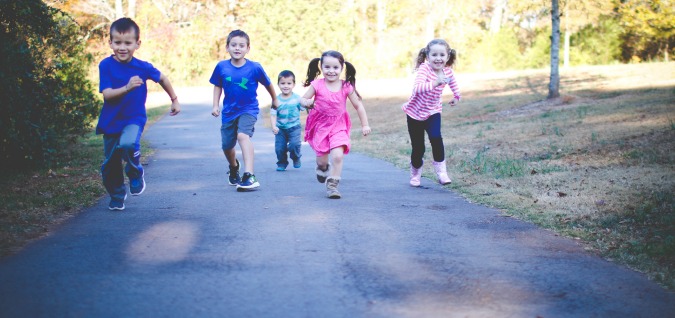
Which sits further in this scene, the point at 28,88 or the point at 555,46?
the point at 555,46

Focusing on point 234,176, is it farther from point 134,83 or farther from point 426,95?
point 426,95

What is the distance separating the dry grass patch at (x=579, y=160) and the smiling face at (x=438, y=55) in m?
1.57

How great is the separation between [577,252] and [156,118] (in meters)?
18.5

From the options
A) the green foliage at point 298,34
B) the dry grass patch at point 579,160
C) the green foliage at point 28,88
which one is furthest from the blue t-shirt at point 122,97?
the green foliage at point 298,34

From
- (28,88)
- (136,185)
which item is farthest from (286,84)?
(136,185)

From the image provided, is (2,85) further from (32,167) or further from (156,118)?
(156,118)

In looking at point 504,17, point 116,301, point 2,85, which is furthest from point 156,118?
point 504,17

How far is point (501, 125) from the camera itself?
15.4m

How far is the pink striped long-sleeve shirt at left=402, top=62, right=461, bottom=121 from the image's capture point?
7969mm

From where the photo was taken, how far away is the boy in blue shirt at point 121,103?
608 cm

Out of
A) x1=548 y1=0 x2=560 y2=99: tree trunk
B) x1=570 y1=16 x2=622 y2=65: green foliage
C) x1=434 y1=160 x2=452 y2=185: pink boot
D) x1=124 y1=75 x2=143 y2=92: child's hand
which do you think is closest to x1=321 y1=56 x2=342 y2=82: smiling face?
x1=434 y1=160 x2=452 y2=185: pink boot

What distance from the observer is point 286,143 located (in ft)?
Answer: 32.9

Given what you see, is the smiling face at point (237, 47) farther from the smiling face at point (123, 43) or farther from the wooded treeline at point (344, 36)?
the wooded treeline at point (344, 36)

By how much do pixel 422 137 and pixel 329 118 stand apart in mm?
1430
